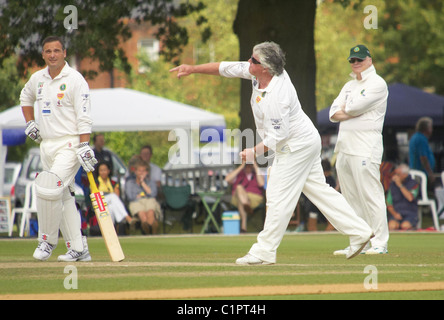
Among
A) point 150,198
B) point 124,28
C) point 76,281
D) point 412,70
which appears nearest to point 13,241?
point 150,198

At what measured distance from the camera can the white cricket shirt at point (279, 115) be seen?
890 cm

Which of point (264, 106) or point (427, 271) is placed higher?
point (264, 106)

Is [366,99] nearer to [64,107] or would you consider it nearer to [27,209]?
[64,107]

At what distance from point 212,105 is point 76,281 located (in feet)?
130

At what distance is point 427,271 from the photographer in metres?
9.03

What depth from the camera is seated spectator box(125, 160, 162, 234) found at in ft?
57.6

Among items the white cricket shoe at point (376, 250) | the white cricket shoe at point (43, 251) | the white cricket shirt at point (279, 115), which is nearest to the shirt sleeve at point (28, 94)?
the white cricket shoe at point (43, 251)

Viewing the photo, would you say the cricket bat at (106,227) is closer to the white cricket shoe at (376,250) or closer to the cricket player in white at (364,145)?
the cricket player in white at (364,145)

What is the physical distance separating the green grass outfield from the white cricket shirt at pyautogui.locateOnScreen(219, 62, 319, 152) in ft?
3.93

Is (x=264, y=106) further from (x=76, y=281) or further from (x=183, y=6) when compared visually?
Answer: (x=183, y=6)

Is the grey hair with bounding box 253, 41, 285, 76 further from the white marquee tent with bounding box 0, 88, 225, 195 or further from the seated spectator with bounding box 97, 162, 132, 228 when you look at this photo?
the white marquee tent with bounding box 0, 88, 225, 195

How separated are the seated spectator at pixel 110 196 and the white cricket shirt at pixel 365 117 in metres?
6.59

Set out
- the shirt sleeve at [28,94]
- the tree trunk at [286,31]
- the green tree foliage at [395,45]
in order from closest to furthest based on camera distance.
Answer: the shirt sleeve at [28,94]
the tree trunk at [286,31]
the green tree foliage at [395,45]

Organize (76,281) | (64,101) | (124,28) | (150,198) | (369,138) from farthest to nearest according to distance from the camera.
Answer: (124,28) → (150,198) → (369,138) → (64,101) → (76,281)
